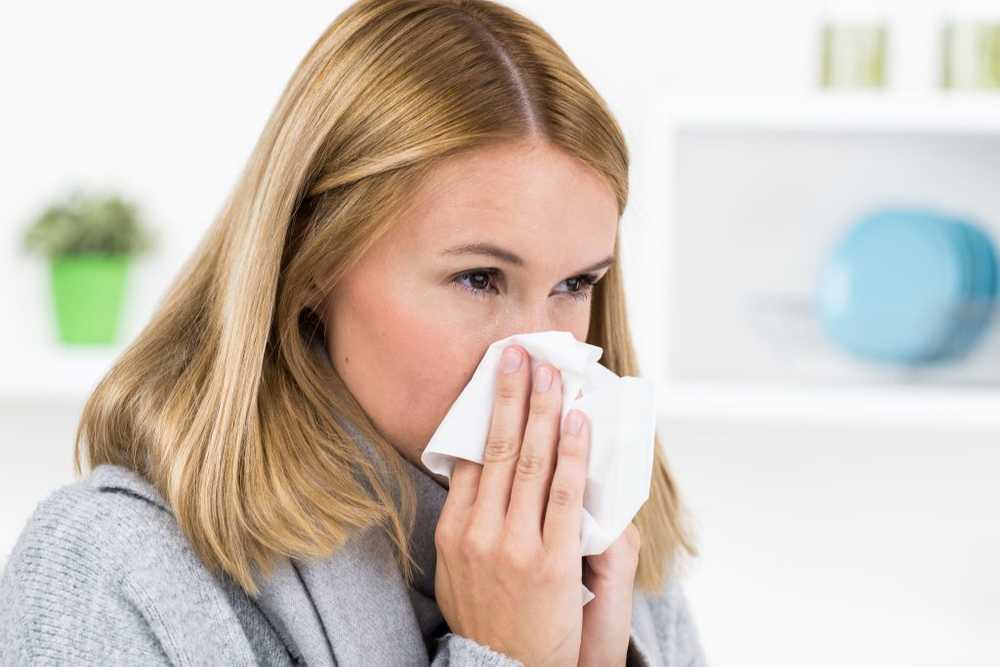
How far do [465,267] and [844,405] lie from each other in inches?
34.4

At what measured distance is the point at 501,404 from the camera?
0.97 meters

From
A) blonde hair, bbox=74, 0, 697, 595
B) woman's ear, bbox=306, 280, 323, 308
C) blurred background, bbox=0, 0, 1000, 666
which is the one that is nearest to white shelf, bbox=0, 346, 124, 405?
blurred background, bbox=0, 0, 1000, 666

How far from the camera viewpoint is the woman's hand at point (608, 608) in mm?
1056

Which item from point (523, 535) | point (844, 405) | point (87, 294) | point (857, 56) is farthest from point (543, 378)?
point (87, 294)

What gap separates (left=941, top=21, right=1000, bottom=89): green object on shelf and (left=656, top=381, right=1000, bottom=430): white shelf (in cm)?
45

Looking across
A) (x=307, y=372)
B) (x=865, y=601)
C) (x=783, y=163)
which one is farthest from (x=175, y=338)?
(x=865, y=601)

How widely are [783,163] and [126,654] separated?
139cm

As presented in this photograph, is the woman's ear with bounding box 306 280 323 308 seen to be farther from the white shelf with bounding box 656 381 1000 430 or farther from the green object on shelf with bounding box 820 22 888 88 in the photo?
the green object on shelf with bounding box 820 22 888 88

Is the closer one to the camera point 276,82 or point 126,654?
point 126,654

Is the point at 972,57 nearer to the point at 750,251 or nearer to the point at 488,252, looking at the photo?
the point at 750,251

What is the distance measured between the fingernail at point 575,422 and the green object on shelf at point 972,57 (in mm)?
1040

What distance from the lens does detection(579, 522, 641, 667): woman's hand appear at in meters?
1.06

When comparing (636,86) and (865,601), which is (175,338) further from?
(865,601)

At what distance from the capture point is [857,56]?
1727mm
